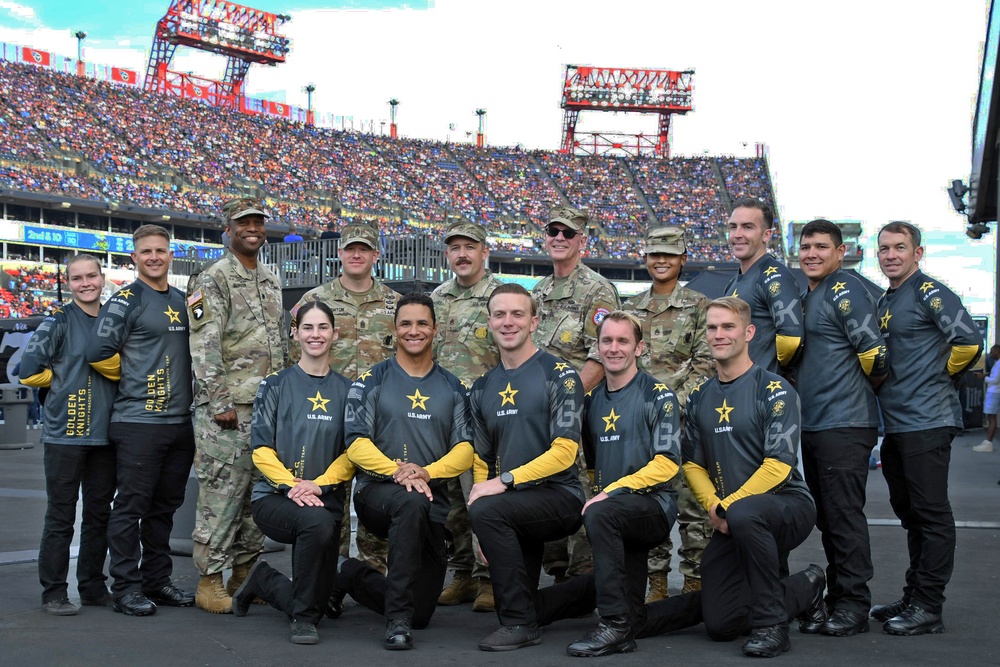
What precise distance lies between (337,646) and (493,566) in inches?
32.7

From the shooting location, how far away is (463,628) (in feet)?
18.0

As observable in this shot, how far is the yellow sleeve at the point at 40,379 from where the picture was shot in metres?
5.86

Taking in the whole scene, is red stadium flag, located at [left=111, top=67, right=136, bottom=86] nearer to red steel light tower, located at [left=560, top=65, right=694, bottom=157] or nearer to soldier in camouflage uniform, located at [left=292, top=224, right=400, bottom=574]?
red steel light tower, located at [left=560, top=65, right=694, bottom=157]

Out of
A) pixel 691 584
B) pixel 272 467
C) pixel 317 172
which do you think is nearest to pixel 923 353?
pixel 691 584

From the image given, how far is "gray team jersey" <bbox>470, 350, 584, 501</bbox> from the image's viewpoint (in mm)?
5328

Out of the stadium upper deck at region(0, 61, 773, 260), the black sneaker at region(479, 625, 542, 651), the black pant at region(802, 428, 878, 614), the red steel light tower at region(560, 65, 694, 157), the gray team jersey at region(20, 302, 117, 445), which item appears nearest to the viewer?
the black sneaker at region(479, 625, 542, 651)

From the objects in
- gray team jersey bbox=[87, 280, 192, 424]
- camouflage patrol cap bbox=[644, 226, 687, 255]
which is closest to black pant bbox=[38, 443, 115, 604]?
gray team jersey bbox=[87, 280, 192, 424]

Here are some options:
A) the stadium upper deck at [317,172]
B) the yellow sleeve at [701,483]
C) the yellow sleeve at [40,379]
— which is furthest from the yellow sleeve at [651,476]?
the stadium upper deck at [317,172]

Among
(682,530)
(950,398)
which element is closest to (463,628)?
(682,530)

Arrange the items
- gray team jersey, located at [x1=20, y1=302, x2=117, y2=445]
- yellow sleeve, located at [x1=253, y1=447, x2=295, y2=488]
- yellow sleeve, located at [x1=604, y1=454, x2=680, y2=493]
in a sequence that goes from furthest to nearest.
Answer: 1. gray team jersey, located at [x1=20, y1=302, x2=117, y2=445]
2. yellow sleeve, located at [x1=253, y1=447, x2=295, y2=488]
3. yellow sleeve, located at [x1=604, y1=454, x2=680, y2=493]

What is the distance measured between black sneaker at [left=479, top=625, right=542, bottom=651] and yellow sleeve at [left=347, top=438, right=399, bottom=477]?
967mm

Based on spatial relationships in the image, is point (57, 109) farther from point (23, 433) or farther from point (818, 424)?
point (818, 424)

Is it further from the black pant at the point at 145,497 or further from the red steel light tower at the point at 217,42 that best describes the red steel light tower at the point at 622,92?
the black pant at the point at 145,497

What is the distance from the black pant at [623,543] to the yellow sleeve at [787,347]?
3.52 feet
